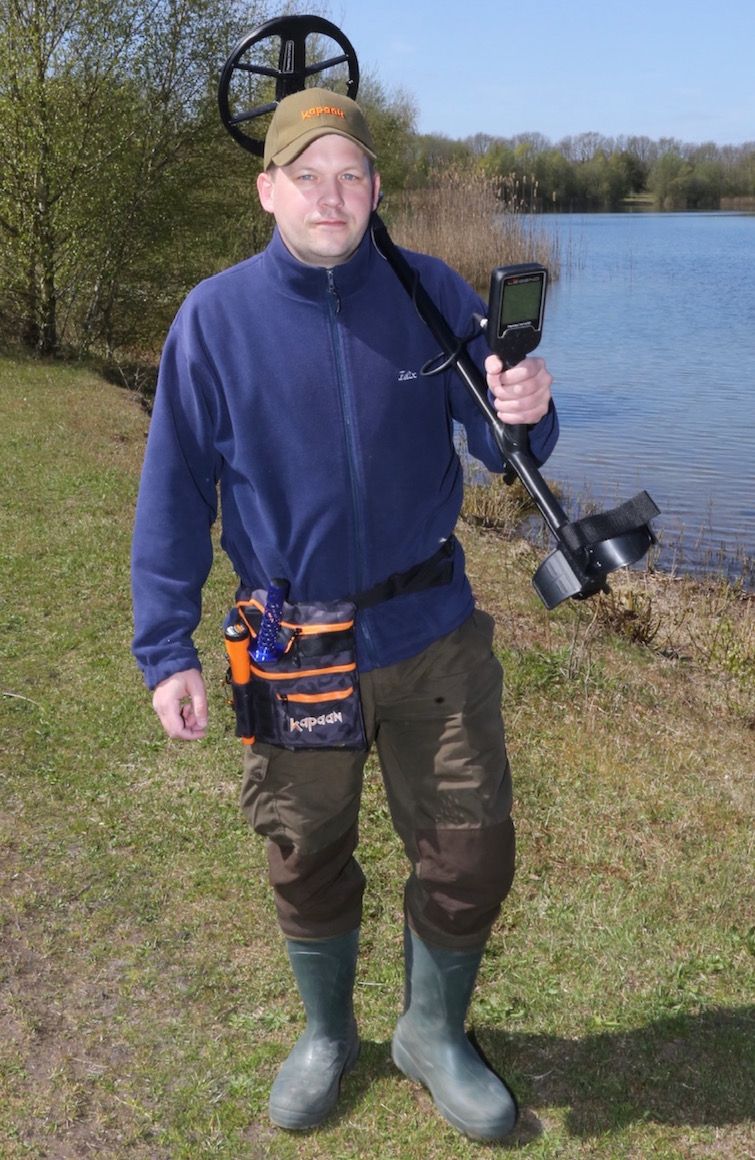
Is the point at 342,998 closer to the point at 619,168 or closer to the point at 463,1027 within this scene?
the point at 463,1027

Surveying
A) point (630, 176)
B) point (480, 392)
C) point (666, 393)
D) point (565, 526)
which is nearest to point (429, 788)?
point (565, 526)

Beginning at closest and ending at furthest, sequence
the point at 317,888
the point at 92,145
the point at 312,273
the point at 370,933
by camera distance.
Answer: the point at 312,273, the point at 317,888, the point at 370,933, the point at 92,145

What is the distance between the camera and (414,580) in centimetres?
282

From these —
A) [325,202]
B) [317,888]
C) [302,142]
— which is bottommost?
[317,888]

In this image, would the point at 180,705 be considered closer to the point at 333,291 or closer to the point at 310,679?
the point at 310,679

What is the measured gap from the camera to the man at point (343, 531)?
8.62 ft

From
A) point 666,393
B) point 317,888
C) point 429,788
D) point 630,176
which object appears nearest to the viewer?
point 429,788

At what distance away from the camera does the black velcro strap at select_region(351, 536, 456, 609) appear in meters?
2.77

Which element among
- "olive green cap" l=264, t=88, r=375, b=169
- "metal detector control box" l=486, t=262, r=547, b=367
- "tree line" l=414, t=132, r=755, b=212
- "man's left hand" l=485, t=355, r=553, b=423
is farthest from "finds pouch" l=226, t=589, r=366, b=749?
"tree line" l=414, t=132, r=755, b=212

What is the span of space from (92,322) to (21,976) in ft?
66.2

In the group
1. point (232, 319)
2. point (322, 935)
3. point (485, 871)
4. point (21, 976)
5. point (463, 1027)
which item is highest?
point (232, 319)

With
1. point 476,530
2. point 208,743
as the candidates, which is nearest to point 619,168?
point 476,530

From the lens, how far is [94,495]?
9805mm

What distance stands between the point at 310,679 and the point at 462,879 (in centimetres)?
65
